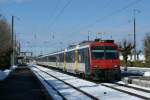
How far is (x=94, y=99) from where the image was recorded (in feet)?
70.2

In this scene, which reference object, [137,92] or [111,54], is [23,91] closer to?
[137,92]

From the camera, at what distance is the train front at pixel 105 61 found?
36.3 metres

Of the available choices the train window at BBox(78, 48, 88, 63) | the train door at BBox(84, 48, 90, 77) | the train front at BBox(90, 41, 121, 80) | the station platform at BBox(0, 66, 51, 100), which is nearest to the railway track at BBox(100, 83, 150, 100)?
the station platform at BBox(0, 66, 51, 100)

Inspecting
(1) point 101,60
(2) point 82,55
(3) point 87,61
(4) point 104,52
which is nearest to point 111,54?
(4) point 104,52

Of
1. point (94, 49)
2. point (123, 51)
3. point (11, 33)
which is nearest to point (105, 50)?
point (94, 49)

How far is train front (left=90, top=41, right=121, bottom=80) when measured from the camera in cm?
3634

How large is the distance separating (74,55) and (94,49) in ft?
28.9

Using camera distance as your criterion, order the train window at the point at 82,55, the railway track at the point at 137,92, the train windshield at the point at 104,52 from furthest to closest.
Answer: the train window at the point at 82,55 < the train windshield at the point at 104,52 < the railway track at the point at 137,92

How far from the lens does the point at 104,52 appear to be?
37344 millimetres

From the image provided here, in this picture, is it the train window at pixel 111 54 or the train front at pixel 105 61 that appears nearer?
the train front at pixel 105 61

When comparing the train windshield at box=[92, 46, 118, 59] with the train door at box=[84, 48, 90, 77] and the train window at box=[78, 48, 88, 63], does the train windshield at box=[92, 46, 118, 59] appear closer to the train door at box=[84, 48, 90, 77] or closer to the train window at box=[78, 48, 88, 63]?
the train door at box=[84, 48, 90, 77]

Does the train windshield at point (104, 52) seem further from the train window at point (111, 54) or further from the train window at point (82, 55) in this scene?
the train window at point (82, 55)

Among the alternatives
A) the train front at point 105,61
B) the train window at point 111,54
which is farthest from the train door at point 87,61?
the train window at point 111,54

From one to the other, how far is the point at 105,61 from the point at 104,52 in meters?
0.86
